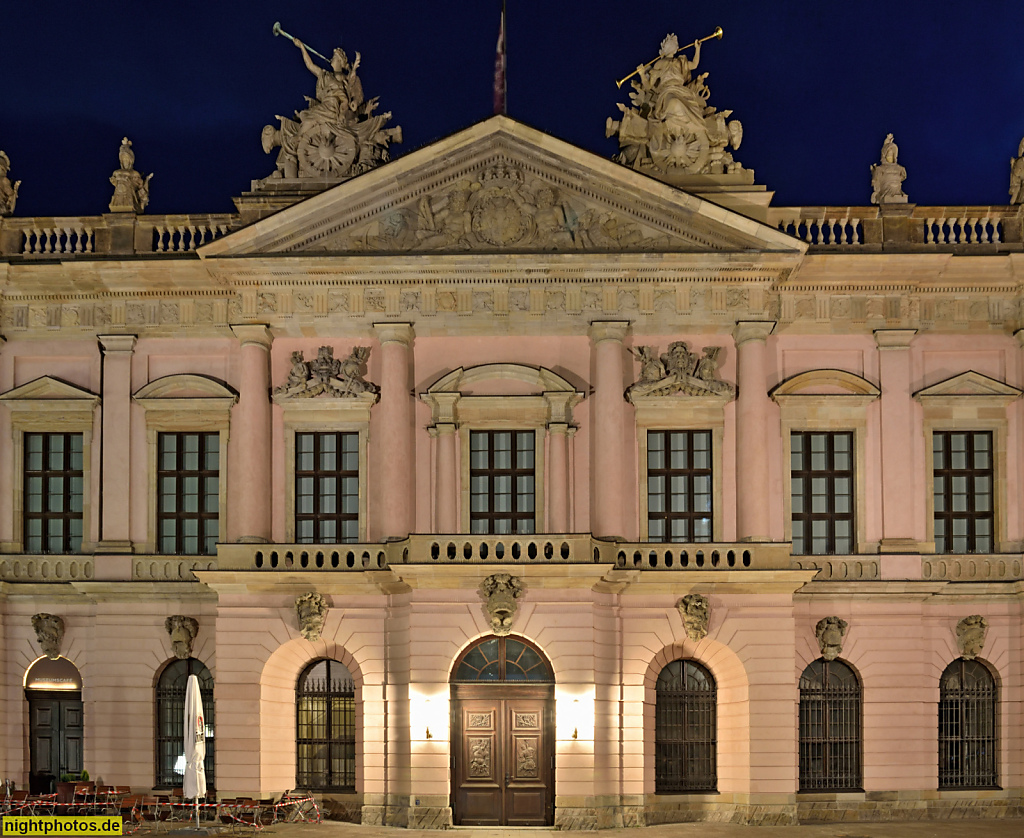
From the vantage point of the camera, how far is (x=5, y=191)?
32562mm

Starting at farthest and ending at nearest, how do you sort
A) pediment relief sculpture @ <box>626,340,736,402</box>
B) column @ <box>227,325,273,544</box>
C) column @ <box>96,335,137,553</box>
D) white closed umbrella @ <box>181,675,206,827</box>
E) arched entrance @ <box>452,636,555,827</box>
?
column @ <box>96,335,137,553</box>, pediment relief sculpture @ <box>626,340,736,402</box>, column @ <box>227,325,273,544</box>, arched entrance @ <box>452,636,555,827</box>, white closed umbrella @ <box>181,675,206,827</box>

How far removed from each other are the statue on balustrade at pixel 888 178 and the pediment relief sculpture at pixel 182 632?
689 inches

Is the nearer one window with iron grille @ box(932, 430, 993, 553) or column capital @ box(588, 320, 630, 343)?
column capital @ box(588, 320, 630, 343)

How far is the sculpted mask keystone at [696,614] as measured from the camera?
2923 cm

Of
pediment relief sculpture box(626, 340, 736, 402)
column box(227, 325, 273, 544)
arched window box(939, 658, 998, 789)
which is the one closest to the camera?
column box(227, 325, 273, 544)

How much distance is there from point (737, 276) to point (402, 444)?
25.9 ft

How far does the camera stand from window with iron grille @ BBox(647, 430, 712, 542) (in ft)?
101

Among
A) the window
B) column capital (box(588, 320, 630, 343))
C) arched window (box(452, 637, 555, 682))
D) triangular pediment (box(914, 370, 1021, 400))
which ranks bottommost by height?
arched window (box(452, 637, 555, 682))

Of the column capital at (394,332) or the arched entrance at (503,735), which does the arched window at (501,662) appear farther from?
the column capital at (394,332)

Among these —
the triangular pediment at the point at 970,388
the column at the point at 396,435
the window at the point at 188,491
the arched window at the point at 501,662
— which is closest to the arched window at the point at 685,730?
the arched window at the point at 501,662

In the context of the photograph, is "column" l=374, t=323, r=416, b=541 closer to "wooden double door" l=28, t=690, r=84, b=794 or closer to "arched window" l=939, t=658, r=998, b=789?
"wooden double door" l=28, t=690, r=84, b=794

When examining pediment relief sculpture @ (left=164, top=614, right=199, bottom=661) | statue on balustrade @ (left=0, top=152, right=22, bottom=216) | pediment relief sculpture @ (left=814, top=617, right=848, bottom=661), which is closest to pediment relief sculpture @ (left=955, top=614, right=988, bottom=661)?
pediment relief sculpture @ (left=814, top=617, right=848, bottom=661)

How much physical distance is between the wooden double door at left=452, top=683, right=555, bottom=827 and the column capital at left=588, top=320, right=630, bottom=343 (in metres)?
7.38

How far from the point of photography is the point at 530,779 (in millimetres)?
28641
